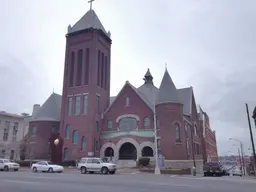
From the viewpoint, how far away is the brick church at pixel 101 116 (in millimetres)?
42562

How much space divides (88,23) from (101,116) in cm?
1892

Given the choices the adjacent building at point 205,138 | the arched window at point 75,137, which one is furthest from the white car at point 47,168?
the adjacent building at point 205,138

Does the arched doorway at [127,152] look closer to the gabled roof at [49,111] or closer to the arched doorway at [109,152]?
the arched doorway at [109,152]

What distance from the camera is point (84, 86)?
48.7 metres

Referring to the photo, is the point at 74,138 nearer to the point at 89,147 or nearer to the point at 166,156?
the point at 89,147

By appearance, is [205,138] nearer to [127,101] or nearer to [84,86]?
[127,101]

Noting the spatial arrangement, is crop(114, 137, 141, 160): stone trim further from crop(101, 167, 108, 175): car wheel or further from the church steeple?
the church steeple

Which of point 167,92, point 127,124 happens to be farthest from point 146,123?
point 167,92

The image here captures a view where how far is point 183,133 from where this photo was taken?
42.1 meters

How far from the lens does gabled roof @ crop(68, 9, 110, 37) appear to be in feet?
172

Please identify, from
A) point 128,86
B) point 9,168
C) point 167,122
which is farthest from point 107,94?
point 9,168

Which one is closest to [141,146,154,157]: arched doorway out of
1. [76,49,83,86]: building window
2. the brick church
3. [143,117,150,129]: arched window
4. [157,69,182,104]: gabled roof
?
the brick church

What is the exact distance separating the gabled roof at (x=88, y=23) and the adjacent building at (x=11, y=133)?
3374cm

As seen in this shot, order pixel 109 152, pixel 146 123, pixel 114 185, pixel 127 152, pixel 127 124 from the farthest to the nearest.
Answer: pixel 109 152, pixel 127 124, pixel 127 152, pixel 146 123, pixel 114 185
